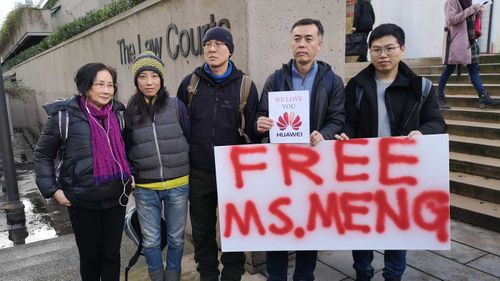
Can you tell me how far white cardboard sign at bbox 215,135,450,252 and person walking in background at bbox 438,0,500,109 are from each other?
4.01m

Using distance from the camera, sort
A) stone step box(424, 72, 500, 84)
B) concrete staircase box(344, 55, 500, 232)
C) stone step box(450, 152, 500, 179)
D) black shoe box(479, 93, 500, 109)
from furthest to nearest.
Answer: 1. stone step box(424, 72, 500, 84)
2. black shoe box(479, 93, 500, 109)
3. stone step box(450, 152, 500, 179)
4. concrete staircase box(344, 55, 500, 232)

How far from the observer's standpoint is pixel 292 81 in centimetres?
272

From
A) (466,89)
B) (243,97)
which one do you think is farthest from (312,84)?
(466,89)

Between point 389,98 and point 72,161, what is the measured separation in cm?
215

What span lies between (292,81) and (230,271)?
5.10 feet

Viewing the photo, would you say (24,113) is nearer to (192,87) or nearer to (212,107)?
(192,87)

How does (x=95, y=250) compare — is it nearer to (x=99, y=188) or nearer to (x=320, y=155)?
(x=99, y=188)

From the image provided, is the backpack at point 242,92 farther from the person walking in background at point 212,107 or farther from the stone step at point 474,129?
the stone step at point 474,129

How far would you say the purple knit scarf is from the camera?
258 cm

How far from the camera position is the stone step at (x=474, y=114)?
216 inches

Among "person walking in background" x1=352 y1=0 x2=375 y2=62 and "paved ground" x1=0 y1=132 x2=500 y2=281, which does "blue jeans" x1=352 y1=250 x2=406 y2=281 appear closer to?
"paved ground" x1=0 y1=132 x2=500 y2=281

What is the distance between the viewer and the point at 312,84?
269 cm

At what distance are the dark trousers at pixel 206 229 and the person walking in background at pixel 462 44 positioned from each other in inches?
181

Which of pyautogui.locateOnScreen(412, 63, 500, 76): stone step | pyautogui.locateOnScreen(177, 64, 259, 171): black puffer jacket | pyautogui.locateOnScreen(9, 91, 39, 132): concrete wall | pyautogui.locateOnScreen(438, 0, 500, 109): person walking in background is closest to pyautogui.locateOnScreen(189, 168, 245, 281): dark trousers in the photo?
pyautogui.locateOnScreen(177, 64, 259, 171): black puffer jacket
